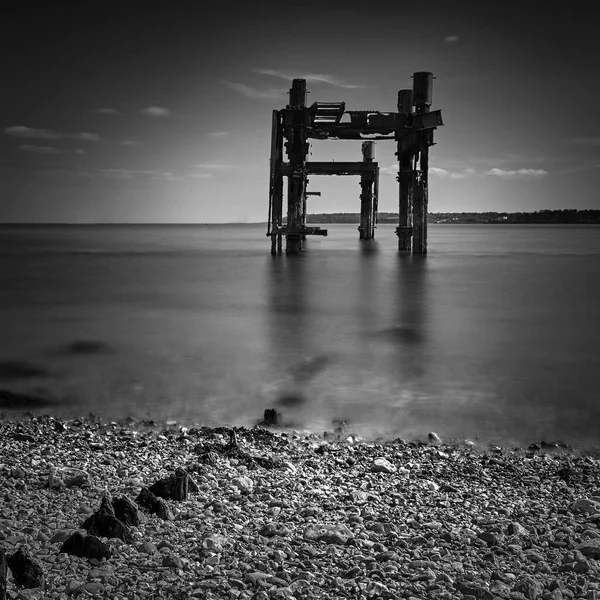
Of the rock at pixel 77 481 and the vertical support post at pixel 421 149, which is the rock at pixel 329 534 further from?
the vertical support post at pixel 421 149

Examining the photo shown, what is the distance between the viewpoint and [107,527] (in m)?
3.80

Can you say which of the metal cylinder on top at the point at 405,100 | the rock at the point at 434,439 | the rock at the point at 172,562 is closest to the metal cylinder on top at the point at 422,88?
the metal cylinder on top at the point at 405,100

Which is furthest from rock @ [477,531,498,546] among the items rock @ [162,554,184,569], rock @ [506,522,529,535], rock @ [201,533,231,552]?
rock @ [162,554,184,569]

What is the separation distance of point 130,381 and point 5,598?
5789 mm

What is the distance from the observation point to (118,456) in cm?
531

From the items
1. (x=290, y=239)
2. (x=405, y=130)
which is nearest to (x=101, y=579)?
(x=405, y=130)

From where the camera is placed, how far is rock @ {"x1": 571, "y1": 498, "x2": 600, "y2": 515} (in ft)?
14.3

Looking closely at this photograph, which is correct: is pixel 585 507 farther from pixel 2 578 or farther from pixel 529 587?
pixel 2 578

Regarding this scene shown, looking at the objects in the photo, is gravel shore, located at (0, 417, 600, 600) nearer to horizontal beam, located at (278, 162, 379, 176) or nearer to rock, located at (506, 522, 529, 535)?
rock, located at (506, 522, 529, 535)

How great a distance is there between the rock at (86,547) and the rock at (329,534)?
112 cm

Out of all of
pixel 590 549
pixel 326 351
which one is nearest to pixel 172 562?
pixel 590 549

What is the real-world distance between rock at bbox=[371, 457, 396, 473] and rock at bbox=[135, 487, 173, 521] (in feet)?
5.36

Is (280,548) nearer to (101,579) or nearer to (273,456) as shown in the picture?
(101,579)

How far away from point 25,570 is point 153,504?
3.03 feet
